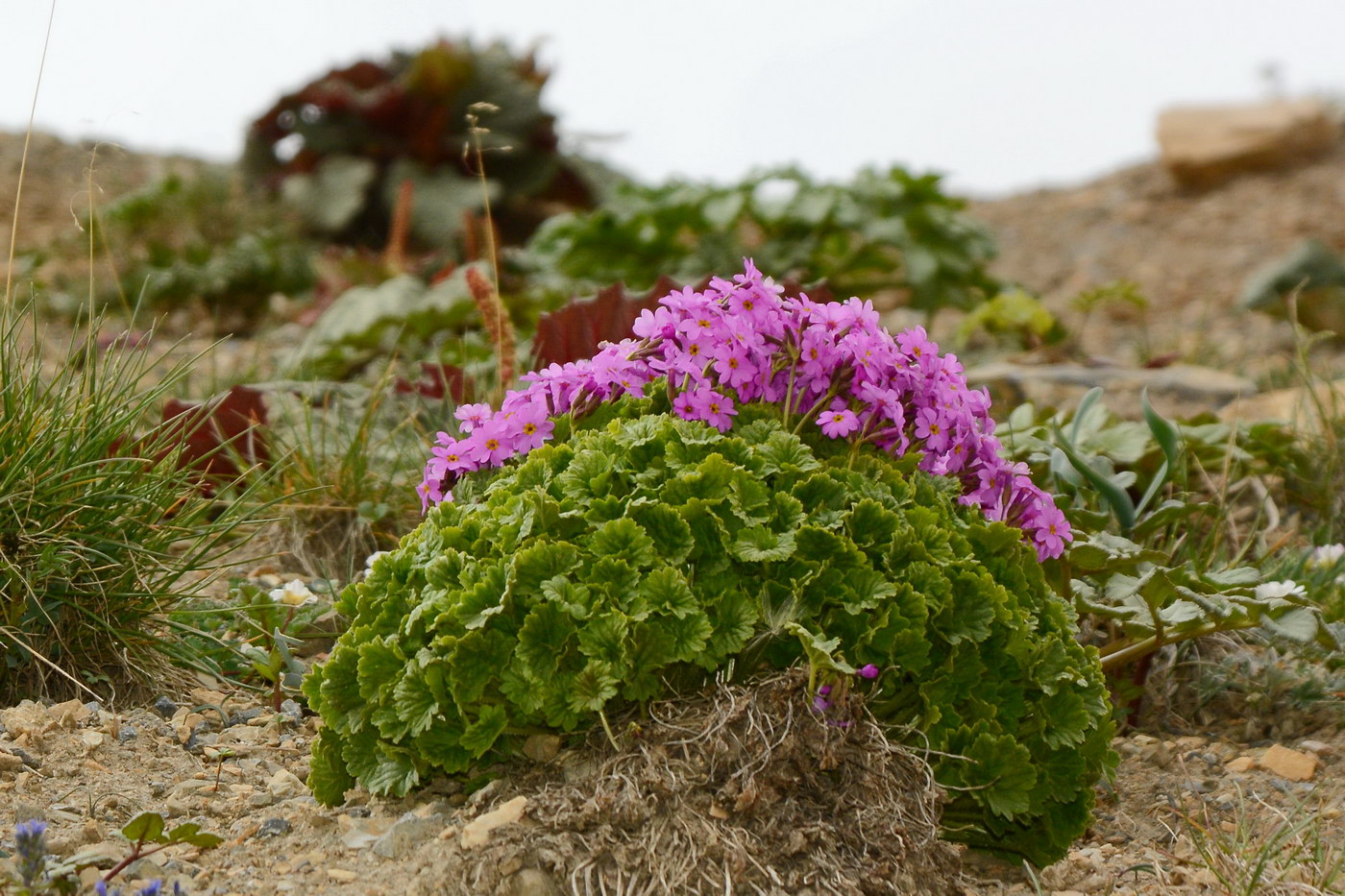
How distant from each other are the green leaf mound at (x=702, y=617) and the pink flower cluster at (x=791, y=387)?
0.10m

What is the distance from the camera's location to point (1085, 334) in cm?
750

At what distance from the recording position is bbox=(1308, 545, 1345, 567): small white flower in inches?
137

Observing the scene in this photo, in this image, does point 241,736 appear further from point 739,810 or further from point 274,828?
point 739,810

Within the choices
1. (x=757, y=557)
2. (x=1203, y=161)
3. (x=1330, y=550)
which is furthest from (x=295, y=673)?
(x=1203, y=161)

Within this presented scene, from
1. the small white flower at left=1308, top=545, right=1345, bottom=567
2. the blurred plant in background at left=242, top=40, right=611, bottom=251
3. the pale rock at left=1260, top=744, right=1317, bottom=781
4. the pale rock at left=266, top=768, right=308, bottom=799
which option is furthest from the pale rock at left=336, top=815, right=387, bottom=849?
the blurred plant in background at left=242, top=40, right=611, bottom=251

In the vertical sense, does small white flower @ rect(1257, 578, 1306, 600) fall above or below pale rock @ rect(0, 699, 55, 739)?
above

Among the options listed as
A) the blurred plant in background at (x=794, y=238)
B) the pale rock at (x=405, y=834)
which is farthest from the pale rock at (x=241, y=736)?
the blurred plant in background at (x=794, y=238)

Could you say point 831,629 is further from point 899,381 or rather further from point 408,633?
point 408,633

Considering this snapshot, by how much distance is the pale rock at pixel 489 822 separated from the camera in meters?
1.98

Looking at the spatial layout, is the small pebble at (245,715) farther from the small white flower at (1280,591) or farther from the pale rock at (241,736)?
the small white flower at (1280,591)

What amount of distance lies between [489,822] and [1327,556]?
2613 millimetres

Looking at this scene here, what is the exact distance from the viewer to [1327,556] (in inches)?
140

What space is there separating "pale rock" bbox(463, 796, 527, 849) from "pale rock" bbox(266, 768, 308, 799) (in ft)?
1.59

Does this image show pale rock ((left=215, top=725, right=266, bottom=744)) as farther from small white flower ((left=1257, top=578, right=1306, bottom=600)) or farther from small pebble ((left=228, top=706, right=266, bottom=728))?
small white flower ((left=1257, top=578, right=1306, bottom=600))
